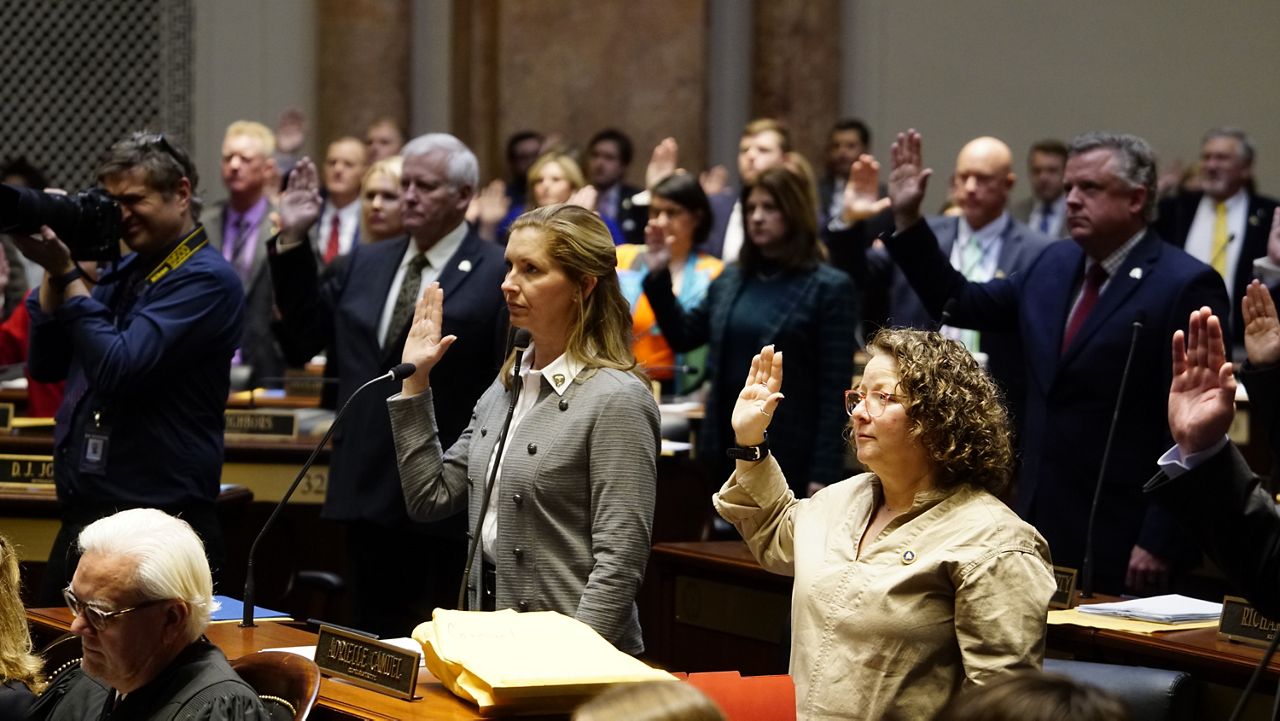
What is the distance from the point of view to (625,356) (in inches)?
140

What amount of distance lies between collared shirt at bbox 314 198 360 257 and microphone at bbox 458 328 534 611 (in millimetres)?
4767

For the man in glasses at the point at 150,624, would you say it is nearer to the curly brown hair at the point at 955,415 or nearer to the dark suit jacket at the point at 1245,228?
the curly brown hair at the point at 955,415

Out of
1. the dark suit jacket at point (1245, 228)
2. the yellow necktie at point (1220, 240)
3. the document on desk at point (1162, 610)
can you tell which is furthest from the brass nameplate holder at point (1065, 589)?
the yellow necktie at point (1220, 240)

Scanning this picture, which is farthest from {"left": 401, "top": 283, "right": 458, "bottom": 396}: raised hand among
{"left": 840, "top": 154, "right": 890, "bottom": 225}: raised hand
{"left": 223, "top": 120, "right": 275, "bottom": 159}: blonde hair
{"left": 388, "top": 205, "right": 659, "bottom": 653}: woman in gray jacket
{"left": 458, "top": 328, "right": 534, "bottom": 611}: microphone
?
{"left": 223, "top": 120, "right": 275, "bottom": 159}: blonde hair

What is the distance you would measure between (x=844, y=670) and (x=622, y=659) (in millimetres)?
363

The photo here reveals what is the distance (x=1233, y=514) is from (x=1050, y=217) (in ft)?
21.3

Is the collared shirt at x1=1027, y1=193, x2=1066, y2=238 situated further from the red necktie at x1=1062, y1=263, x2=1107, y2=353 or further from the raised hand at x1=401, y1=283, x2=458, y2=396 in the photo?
the raised hand at x1=401, y1=283, x2=458, y2=396

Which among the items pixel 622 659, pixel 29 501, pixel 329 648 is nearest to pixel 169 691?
pixel 329 648

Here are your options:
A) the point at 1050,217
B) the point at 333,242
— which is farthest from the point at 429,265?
the point at 1050,217

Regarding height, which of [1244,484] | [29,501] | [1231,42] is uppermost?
[1231,42]

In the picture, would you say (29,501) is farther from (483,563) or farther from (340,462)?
(483,563)

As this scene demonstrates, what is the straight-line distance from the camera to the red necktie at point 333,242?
8242 mm

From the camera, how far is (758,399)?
10.6 ft

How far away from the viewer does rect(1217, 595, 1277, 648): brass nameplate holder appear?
135 inches
